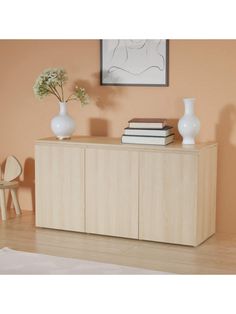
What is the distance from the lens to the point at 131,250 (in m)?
3.59

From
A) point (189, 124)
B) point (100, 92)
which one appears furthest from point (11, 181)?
point (189, 124)

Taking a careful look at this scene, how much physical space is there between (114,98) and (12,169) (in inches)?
47.7

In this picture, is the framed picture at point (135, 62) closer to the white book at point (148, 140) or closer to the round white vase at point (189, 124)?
the round white vase at point (189, 124)

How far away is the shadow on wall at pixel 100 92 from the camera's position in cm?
429

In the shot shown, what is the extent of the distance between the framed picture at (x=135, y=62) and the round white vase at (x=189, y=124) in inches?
A: 16.6

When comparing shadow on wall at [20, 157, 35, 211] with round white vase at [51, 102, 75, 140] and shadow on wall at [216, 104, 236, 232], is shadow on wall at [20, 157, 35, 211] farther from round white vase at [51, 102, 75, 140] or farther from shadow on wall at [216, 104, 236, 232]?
shadow on wall at [216, 104, 236, 232]

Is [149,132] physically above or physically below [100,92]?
below

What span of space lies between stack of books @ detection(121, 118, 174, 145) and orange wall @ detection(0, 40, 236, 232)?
0.34m

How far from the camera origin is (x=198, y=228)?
3.63 meters

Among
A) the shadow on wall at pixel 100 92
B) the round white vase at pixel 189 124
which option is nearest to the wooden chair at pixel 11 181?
the shadow on wall at pixel 100 92

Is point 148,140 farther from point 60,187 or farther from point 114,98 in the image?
point 60,187
